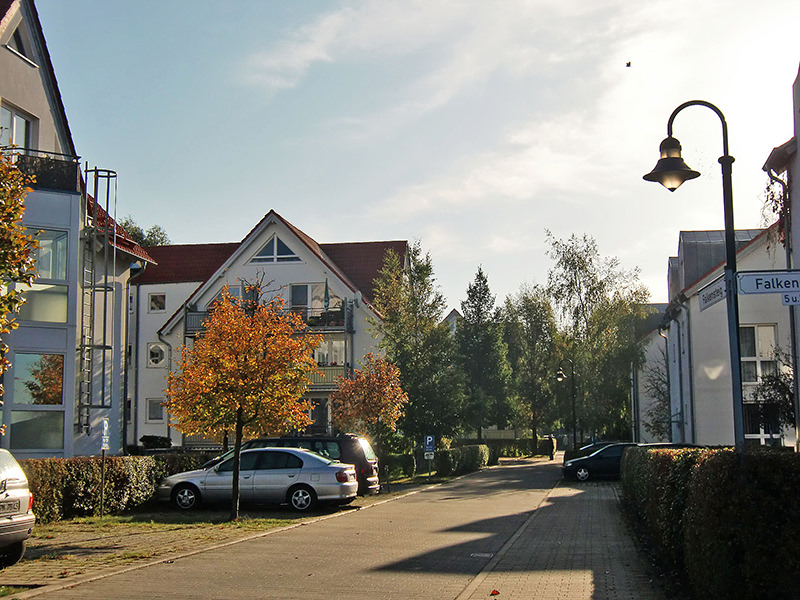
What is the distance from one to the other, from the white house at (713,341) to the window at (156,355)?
25.2 m

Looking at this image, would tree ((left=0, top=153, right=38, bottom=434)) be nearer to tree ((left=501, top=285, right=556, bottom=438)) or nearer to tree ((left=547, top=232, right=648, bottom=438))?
tree ((left=547, top=232, right=648, bottom=438))

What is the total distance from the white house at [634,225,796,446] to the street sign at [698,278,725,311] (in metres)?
16.1

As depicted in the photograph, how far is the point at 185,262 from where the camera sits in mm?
48844

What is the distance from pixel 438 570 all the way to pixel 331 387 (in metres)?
29.3

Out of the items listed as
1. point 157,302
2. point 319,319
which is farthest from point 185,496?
point 157,302

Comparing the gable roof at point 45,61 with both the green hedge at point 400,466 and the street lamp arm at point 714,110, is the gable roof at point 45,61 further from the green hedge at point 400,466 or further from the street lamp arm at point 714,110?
the street lamp arm at point 714,110

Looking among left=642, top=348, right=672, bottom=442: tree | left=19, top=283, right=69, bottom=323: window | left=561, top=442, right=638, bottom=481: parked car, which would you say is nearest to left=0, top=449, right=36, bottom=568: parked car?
left=19, top=283, right=69, bottom=323: window

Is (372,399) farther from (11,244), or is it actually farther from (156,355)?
(156,355)

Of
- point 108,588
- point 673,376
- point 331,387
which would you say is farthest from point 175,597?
point 673,376

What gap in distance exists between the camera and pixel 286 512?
2014 centimetres

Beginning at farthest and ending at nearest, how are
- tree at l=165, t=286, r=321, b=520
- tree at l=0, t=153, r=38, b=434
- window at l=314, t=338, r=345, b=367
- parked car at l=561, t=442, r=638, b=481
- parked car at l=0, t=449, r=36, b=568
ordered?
window at l=314, t=338, r=345, b=367, parked car at l=561, t=442, r=638, b=481, tree at l=165, t=286, r=321, b=520, parked car at l=0, t=449, r=36, b=568, tree at l=0, t=153, r=38, b=434

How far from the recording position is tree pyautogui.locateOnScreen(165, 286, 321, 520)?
17484mm

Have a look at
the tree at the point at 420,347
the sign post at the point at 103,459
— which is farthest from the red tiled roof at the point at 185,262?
the sign post at the point at 103,459

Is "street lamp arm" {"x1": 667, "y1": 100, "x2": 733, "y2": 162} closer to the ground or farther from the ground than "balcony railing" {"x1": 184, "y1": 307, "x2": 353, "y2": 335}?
closer to the ground
